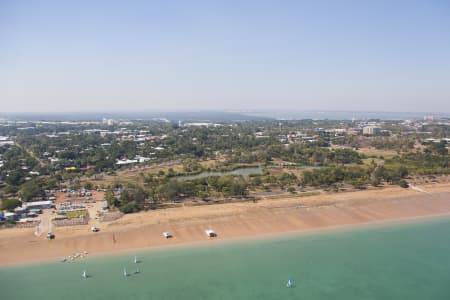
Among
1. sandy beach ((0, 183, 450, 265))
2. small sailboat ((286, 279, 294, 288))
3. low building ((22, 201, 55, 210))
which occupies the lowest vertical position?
small sailboat ((286, 279, 294, 288))

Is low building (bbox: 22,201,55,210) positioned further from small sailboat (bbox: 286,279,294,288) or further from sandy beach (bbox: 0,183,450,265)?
small sailboat (bbox: 286,279,294,288)

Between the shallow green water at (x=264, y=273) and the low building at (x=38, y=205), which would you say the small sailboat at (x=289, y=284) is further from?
the low building at (x=38, y=205)

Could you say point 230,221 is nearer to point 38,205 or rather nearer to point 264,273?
point 264,273

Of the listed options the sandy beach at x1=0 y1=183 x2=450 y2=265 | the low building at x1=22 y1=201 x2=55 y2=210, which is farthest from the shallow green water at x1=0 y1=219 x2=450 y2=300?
the low building at x1=22 y1=201 x2=55 y2=210

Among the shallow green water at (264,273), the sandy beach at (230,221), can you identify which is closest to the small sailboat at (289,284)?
the shallow green water at (264,273)

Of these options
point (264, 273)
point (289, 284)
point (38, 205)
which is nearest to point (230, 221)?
point (264, 273)

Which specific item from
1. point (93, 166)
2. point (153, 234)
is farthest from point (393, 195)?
point (93, 166)
